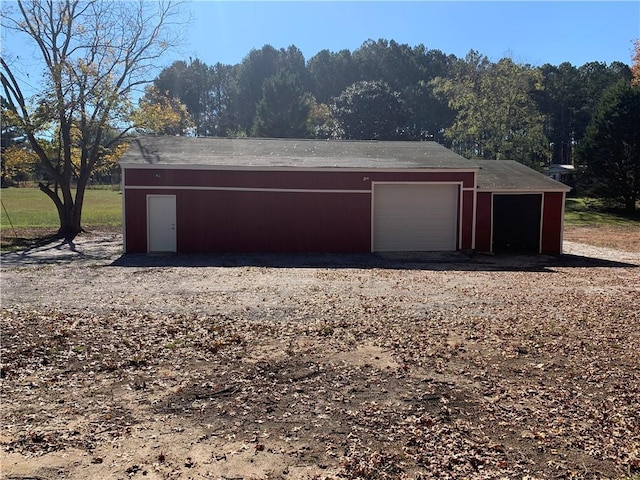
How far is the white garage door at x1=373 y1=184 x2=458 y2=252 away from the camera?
1692cm

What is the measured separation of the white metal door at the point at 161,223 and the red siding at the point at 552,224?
12330 millimetres

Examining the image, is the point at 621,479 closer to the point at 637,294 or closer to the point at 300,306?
the point at 300,306

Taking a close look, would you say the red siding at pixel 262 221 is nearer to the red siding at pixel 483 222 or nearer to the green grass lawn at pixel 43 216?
the red siding at pixel 483 222

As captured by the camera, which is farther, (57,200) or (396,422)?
(57,200)

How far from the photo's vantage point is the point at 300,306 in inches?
335

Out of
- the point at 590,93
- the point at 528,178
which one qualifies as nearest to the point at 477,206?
the point at 528,178

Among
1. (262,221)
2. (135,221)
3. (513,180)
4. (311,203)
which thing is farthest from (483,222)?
(135,221)

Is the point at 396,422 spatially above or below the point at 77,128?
below

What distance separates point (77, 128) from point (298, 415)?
21.2 meters

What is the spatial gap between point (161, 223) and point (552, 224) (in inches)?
512

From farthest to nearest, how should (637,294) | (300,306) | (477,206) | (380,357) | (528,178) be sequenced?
(528,178)
(477,206)
(637,294)
(300,306)
(380,357)

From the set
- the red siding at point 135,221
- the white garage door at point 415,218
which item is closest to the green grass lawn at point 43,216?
the red siding at point 135,221

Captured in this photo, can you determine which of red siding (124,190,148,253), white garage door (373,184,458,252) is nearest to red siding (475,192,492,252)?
white garage door (373,184,458,252)

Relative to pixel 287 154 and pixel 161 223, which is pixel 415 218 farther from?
pixel 161 223
